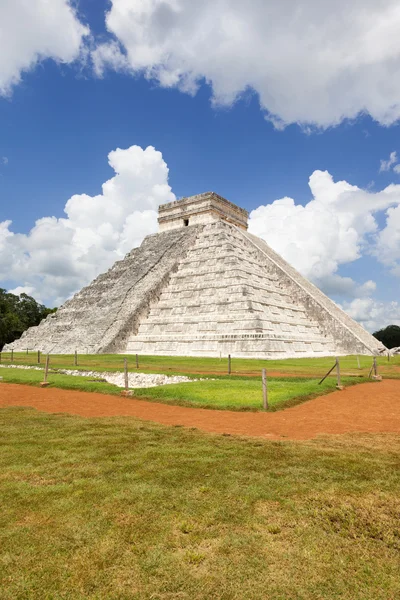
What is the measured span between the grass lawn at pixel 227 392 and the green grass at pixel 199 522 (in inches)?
175

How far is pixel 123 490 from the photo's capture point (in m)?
4.32

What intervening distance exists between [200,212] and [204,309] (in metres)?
15.1

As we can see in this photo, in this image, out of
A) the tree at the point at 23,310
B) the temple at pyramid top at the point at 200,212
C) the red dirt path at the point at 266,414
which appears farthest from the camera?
the tree at the point at 23,310

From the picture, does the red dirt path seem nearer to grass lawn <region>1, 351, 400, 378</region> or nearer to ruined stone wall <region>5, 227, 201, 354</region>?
grass lawn <region>1, 351, 400, 378</region>

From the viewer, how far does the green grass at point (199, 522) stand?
2795 mm

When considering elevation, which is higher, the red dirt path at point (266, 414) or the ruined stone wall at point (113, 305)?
the ruined stone wall at point (113, 305)

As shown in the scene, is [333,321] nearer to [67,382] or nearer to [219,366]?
[219,366]

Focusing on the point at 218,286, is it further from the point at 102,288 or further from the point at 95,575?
the point at 95,575

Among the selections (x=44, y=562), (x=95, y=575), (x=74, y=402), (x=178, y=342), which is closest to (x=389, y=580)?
(x=95, y=575)

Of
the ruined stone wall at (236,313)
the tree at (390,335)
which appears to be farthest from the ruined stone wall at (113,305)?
the tree at (390,335)

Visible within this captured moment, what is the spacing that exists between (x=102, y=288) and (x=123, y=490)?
33969 mm

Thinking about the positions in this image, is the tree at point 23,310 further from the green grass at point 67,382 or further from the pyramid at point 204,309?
the green grass at point 67,382

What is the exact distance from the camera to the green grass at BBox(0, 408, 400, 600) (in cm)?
279

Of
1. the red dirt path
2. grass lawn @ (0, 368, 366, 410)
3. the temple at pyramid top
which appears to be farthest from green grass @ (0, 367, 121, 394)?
the temple at pyramid top
